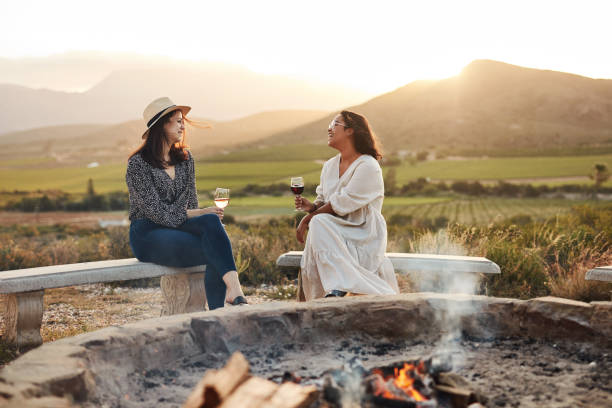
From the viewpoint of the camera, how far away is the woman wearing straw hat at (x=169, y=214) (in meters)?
3.73

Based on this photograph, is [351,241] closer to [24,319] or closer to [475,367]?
[475,367]

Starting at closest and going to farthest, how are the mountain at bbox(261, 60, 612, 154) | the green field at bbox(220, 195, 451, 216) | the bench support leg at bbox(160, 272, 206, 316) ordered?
the bench support leg at bbox(160, 272, 206, 316), the green field at bbox(220, 195, 451, 216), the mountain at bbox(261, 60, 612, 154)

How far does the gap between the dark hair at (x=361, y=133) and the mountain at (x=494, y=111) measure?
11.0 meters

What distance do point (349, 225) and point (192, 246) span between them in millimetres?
1128

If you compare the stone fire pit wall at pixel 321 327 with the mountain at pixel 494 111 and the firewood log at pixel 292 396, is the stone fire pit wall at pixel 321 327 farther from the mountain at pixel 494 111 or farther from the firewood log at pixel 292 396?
the mountain at pixel 494 111

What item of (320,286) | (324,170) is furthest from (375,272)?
(324,170)

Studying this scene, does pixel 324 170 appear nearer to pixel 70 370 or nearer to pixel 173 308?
pixel 173 308

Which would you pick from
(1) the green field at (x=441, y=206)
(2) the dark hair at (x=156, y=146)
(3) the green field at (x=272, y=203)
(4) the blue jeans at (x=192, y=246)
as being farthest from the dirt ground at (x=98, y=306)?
(3) the green field at (x=272, y=203)

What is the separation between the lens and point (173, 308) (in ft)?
13.3

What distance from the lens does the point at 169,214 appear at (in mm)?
3852

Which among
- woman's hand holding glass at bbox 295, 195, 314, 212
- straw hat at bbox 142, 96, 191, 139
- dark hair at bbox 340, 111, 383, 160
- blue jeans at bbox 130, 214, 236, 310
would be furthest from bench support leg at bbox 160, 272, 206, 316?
dark hair at bbox 340, 111, 383, 160

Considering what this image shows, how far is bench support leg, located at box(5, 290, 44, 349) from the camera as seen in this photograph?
3482 millimetres

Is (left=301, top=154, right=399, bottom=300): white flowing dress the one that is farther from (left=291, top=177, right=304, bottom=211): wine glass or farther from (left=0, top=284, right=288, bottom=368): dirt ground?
(left=0, top=284, right=288, bottom=368): dirt ground

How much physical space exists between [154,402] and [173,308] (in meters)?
2.07
